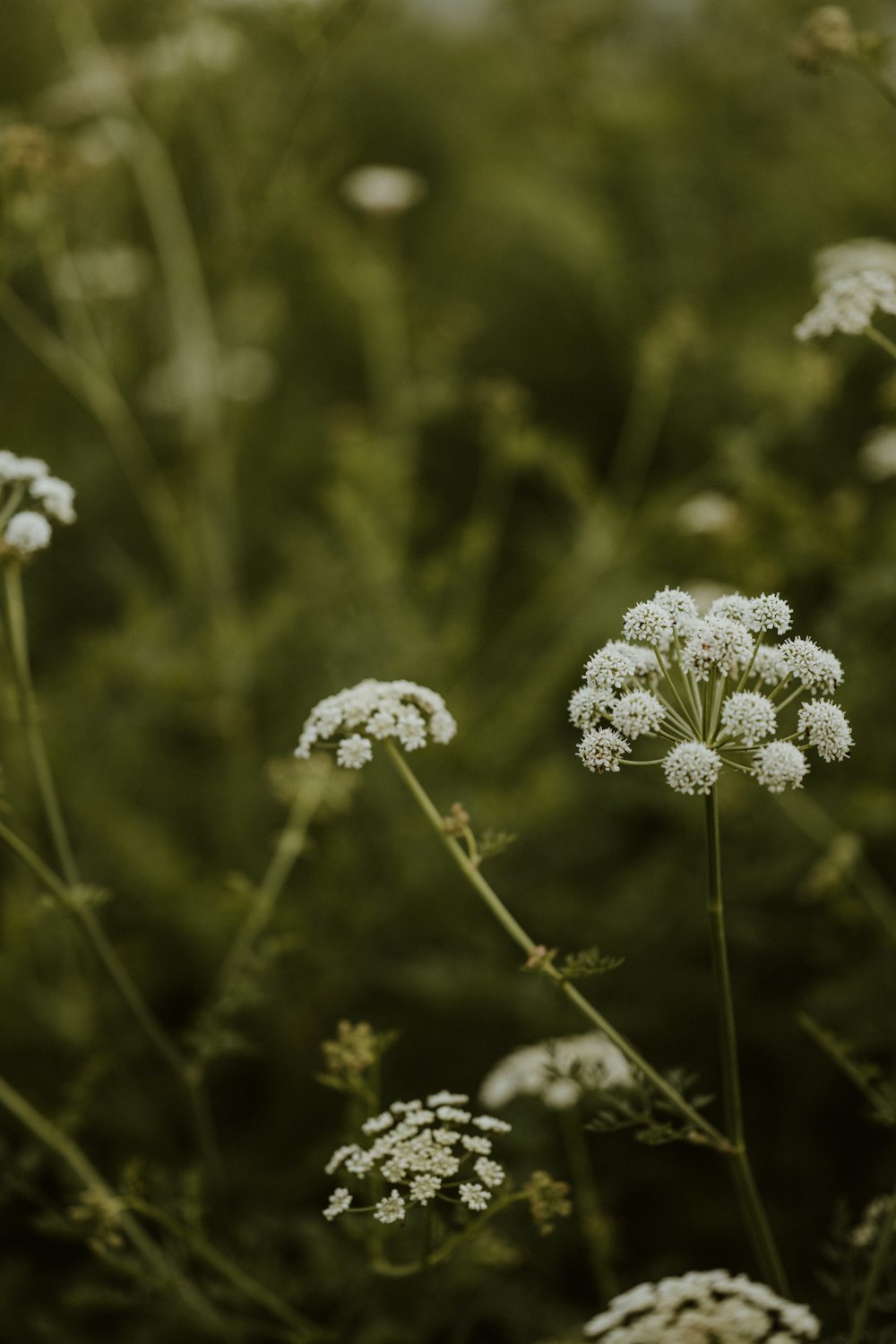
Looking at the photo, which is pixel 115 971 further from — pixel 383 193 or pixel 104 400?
pixel 383 193

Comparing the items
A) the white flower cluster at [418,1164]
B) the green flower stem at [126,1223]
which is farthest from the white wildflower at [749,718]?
the green flower stem at [126,1223]

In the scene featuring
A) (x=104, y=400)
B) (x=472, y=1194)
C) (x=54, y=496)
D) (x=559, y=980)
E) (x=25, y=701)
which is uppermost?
(x=104, y=400)

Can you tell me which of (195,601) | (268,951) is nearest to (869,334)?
(268,951)

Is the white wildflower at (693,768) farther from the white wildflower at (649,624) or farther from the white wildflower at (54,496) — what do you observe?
the white wildflower at (54,496)

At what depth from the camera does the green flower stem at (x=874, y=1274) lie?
5.28 ft

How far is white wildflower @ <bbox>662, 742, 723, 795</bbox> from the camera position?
146cm

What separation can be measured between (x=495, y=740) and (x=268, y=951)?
140 cm

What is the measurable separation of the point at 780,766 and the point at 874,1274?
0.85 m

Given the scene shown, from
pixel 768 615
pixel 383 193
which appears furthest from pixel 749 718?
pixel 383 193

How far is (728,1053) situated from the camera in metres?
1.65

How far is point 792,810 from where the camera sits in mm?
3172

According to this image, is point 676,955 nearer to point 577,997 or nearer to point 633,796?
point 633,796

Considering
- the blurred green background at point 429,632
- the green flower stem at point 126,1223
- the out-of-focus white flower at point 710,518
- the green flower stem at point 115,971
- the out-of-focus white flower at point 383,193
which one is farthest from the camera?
the out-of-focus white flower at point 383,193

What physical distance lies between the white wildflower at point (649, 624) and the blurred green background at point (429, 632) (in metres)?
→ 1.09
